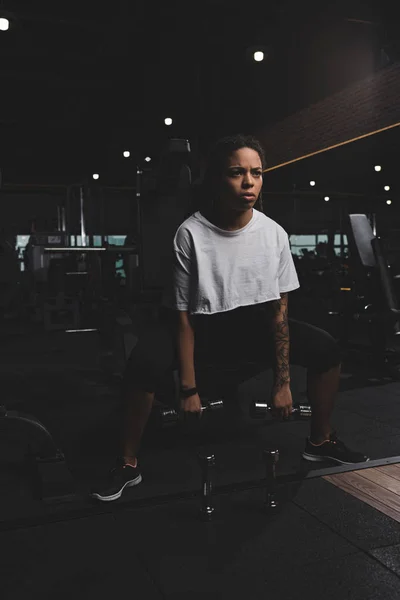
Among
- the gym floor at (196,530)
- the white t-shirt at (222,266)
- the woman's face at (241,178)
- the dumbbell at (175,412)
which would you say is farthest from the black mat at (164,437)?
the woman's face at (241,178)

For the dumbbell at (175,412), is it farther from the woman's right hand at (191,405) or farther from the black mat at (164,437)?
the black mat at (164,437)

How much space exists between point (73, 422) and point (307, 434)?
97 centimetres

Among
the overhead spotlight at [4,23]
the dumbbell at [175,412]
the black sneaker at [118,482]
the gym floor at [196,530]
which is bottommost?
the gym floor at [196,530]

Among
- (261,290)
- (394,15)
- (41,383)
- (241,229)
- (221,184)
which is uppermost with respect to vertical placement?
(394,15)

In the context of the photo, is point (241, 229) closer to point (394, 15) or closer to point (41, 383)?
point (41, 383)

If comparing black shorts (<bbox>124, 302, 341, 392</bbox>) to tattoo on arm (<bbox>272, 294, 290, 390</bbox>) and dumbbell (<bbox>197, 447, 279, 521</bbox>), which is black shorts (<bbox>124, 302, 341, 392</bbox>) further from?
dumbbell (<bbox>197, 447, 279, 521</bbox>)

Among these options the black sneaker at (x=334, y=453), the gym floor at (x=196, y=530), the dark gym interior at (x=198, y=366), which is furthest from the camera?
the black sneaker at (x=334, y=453)

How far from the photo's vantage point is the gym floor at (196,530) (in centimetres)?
113

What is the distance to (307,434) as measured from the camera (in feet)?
7.16

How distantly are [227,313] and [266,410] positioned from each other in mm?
323

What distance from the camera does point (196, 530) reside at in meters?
1.37

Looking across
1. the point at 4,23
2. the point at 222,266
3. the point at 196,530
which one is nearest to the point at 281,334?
the point at 222,266

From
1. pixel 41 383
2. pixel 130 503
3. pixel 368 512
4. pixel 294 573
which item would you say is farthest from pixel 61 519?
pixel 41 383

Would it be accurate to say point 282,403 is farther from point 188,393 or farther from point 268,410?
point 188,393
